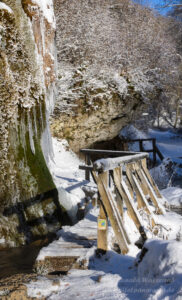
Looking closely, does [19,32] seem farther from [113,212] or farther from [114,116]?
[114,116]

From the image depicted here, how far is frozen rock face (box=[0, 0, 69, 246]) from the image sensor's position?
5727mm

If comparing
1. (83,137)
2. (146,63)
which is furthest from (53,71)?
(146,63)

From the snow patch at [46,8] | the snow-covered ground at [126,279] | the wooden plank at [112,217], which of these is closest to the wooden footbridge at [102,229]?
the wooden plank at [112,217]

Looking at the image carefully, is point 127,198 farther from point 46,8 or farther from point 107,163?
point 46,8

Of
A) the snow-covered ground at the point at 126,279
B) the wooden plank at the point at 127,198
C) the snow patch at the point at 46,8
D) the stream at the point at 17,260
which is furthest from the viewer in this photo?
the snow patch at the point at 46,8

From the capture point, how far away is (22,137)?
6.32 metres

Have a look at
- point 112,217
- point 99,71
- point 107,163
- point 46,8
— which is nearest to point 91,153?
point 107,163

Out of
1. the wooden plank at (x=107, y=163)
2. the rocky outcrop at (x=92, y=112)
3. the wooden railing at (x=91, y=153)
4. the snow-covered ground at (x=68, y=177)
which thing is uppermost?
the rocky outcrop at (x=92, y=112)

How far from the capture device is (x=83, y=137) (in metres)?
13.8

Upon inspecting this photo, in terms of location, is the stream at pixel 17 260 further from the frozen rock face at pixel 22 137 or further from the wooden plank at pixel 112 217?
the wooden plank at pixel 112 217

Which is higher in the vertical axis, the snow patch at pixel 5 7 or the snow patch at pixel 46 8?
the snow patch at pixel 46 8

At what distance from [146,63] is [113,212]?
13960 mm

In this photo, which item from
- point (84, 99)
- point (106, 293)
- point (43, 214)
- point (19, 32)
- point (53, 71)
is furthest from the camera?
point (84, 99)

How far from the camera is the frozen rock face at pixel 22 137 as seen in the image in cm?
573
